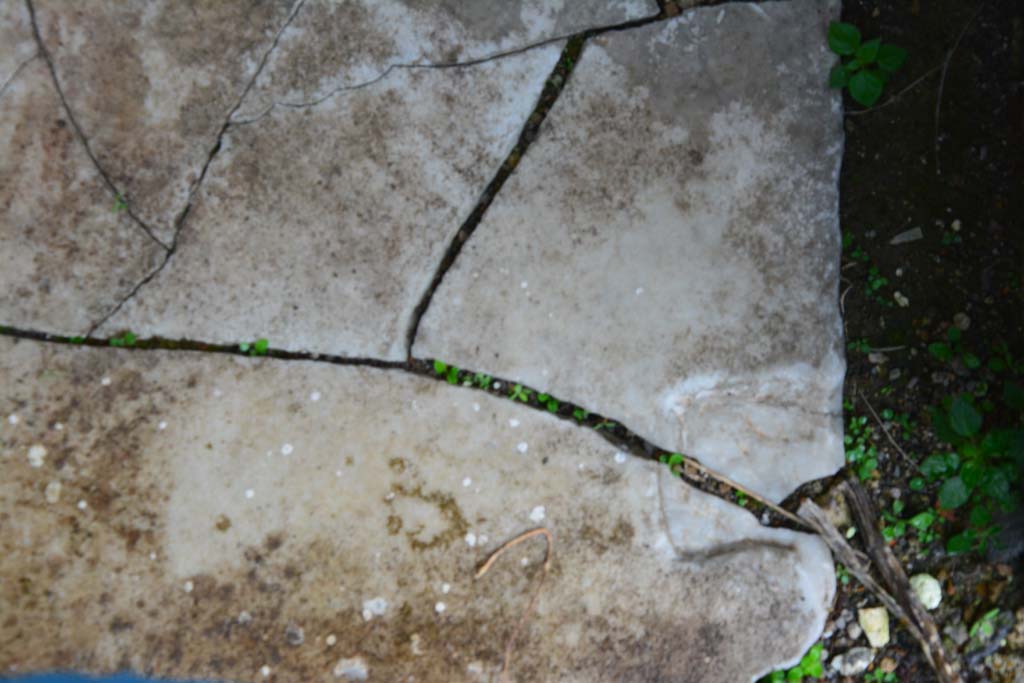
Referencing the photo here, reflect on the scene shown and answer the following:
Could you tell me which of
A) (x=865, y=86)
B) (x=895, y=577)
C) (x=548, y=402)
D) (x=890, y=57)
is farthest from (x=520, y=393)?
(x=890, y=57)

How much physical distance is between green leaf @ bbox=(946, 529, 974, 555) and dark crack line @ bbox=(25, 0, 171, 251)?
2127mm

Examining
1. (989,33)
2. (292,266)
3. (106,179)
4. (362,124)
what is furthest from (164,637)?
(989,33)

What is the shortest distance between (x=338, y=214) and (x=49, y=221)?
71cm

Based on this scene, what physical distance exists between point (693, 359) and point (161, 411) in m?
1.34

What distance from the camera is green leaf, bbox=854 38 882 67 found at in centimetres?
200

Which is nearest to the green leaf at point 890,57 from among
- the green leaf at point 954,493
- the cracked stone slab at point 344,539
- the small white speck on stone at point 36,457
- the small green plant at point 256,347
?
the green leaf at point 954,493

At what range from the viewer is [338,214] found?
78.3 inches

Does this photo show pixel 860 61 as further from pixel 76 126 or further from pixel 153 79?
pixel 76 126

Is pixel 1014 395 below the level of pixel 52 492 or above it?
above

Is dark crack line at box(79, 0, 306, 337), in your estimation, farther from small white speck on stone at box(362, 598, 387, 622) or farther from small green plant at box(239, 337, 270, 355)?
small white speck on stone at box(362, 598, 387, 622)

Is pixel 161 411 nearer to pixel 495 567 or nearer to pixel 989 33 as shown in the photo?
pixel 495 567

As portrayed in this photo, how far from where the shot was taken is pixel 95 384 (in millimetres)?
1935

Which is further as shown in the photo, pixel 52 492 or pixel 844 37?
pixel 844 37

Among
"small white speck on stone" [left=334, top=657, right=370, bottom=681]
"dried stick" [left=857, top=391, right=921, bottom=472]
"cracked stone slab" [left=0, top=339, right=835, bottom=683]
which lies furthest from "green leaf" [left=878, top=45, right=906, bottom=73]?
"small white speck on stone" [left=334, top=657, right=370, bottom=681]
